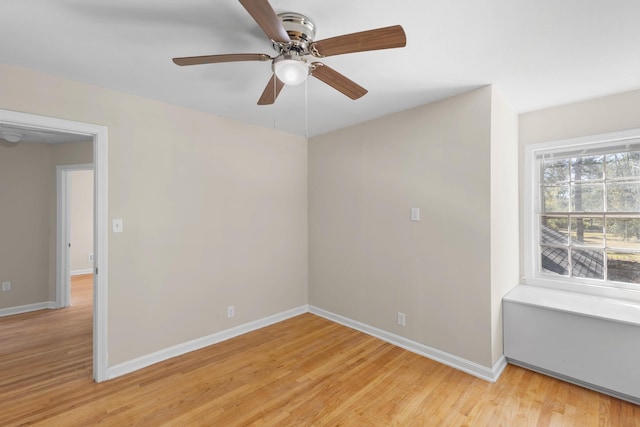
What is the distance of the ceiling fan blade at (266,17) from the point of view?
1.11 m

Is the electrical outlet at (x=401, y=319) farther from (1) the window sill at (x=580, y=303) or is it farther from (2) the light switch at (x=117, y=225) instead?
(2) the light switch at (x=117, y=225)

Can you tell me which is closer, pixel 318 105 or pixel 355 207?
pixel 318 105

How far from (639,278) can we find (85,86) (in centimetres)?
499

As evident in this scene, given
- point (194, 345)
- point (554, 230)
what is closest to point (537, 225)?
point (554, 230)

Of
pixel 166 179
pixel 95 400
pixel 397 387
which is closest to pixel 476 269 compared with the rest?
pixel 397 387

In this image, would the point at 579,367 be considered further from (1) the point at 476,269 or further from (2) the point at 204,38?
(2) the point at 204,38

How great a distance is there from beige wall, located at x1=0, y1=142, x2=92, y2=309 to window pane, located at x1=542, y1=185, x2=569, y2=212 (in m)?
5.77

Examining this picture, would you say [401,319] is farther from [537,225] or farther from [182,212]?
[182,212]

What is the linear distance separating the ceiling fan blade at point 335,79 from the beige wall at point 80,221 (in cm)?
632

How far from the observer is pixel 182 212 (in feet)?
9.32

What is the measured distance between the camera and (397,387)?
2275 millimetres

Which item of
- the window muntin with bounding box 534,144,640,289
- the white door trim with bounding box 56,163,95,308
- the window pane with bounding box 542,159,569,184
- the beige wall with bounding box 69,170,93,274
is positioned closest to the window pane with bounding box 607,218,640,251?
the window muntin with bounding box 534,144,640,289

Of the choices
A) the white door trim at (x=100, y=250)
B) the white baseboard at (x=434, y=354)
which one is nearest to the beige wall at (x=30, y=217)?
the white door trim at (x=100, y=250)

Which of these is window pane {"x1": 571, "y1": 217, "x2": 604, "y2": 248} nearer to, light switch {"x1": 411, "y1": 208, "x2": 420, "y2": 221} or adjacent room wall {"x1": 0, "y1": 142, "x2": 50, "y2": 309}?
light switch {"x1": 411, "y1": 208, "x2": 420, "y2": 221}
